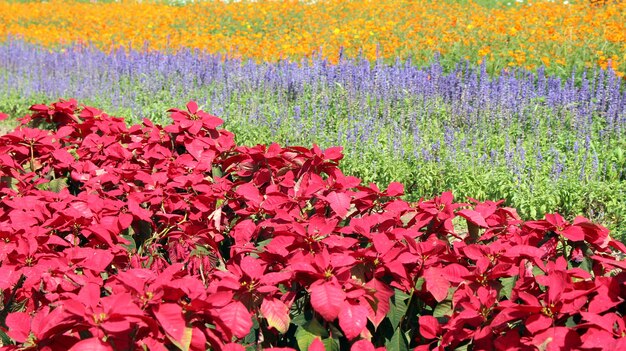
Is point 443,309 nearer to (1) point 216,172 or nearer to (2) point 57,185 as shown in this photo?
(1) point 216,172

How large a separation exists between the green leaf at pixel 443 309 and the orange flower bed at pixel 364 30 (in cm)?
601

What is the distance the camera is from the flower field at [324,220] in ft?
6.28

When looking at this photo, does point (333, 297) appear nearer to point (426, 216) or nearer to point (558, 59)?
point (426, 216)

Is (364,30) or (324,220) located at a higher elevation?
(324,220)

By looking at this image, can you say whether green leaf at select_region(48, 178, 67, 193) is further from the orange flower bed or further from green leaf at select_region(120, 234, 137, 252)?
the orange flower bed

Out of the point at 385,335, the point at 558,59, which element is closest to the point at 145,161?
the point at 385,335

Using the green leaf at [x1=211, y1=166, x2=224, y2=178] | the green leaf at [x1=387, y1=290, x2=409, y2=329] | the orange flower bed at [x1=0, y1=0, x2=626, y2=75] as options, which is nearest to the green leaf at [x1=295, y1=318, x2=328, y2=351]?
the green leaf at [x1=387, y1=290, x2=409, y2=329]

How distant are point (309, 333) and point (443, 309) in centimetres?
39

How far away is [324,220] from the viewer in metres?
2.38

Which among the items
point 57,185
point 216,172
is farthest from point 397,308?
point 57,185

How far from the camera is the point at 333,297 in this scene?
77.8 inches

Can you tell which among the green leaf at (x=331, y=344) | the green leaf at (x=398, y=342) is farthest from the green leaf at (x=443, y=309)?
the green leaf at (x=331, y=344)

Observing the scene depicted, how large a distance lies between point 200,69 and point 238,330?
6.69m

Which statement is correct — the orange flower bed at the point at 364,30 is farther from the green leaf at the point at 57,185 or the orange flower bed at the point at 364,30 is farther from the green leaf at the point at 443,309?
the green leaf at the point at 443,309
